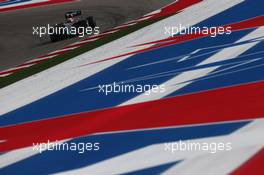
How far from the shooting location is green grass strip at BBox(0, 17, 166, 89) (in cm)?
1345

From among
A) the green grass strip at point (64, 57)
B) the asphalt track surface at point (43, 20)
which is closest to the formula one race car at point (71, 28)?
the asphalt track surface at point (43, 20)

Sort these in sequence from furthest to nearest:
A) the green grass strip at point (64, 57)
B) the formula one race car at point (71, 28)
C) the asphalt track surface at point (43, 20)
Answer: the formula one race car at point (71, 28) → the asphalt track surface at point (43, 20) → the green grass strip at point (64, 57)

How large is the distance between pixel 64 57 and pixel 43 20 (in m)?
7.76

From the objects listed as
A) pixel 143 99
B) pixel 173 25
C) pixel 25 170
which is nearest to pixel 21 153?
pixel 25 170

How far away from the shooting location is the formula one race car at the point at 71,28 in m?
17.2

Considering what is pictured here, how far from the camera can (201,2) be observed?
59.1 feet

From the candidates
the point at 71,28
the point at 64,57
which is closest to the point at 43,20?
the point at 71,28

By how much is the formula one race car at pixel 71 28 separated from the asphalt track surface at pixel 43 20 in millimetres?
248

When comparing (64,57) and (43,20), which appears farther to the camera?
(43,20)

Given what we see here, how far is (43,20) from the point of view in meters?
21.9

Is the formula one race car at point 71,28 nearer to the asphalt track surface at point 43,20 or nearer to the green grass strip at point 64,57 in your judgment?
the asphalt track surface at point 43,20

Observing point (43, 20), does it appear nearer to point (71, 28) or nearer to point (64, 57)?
point (71, 28)

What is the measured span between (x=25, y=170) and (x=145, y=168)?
1608 mm

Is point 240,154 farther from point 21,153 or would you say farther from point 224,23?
point 224,23
